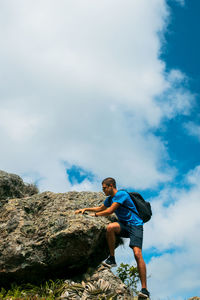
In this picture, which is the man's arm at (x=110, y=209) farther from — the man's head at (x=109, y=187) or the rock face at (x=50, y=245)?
the man's head at (x=109, y=187)

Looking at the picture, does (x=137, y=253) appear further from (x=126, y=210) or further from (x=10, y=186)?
(x=10, y=186)

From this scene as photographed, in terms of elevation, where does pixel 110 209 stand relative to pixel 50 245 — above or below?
above

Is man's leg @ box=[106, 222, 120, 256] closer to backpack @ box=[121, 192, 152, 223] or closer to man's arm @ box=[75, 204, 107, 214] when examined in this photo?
backpack @ box=[121, 192, 152, 223]

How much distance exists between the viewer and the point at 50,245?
887cm

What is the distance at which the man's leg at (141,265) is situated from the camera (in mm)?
8320

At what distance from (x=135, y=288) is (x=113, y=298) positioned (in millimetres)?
1500

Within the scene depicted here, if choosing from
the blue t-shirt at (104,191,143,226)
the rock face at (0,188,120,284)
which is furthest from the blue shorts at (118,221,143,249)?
the rock face at (0,188,120,284)

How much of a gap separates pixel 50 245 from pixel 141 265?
256cm

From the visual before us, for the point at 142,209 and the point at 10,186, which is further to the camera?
the point at 10,186

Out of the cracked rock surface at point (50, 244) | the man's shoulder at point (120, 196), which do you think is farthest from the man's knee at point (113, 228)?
the man's shoulder at point (120, 196)

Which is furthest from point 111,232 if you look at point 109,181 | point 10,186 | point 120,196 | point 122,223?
point 10,186

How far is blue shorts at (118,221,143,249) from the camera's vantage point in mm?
8644

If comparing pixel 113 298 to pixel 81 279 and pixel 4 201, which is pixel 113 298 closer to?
pixel 81 279

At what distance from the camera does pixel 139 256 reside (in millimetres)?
8469
